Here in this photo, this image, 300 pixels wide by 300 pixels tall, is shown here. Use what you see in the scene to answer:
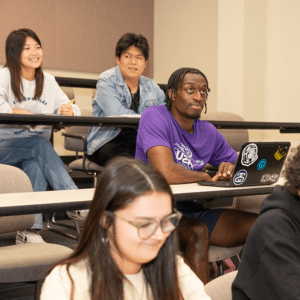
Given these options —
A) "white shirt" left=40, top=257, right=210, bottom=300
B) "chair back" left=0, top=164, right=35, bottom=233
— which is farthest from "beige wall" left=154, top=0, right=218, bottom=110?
"white shirt" left=40, top=257, right=210, bottom=300

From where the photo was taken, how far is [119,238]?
0.78 metres

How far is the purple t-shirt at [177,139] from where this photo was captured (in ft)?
6.53

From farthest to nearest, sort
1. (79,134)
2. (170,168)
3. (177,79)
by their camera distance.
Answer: (79,134) → (177,79) → (170,168)

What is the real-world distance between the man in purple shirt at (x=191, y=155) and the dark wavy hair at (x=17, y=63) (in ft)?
3.26

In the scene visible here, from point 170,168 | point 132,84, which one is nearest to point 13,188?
point 170,168

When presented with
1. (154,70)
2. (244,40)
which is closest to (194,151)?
(244,40)

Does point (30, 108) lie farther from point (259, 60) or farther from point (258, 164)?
point (259, 60)

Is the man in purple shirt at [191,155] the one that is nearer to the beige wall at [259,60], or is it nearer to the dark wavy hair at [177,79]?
the dark wavy hair at [177,79]

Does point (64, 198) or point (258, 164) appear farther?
point (258, 164)

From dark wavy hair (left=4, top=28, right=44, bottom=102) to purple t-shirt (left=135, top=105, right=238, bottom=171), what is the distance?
3.23ft

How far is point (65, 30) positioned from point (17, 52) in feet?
9.22

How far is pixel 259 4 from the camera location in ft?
14.8

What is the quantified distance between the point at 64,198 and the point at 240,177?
688mm

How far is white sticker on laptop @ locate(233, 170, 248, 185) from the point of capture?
1643 millimetres
